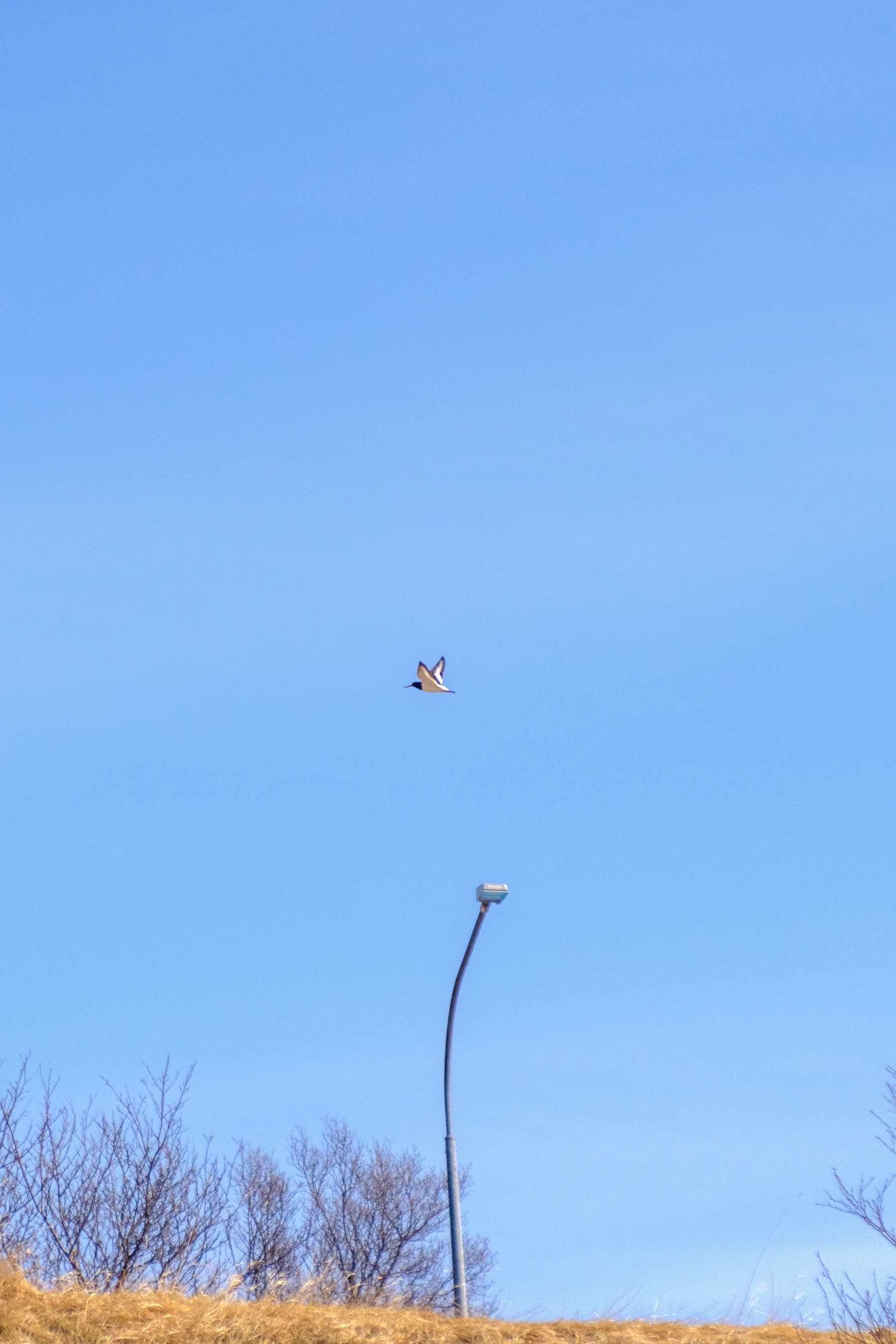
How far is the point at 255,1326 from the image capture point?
16.4 metres

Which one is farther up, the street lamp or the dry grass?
the street lamp

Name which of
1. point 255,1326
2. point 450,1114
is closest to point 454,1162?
point 450,1114

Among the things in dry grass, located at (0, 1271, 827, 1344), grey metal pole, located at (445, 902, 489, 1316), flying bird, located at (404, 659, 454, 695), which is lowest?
dry grass, located at (0, 1271, 827, 1344)

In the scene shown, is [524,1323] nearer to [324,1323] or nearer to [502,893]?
[324,1323]

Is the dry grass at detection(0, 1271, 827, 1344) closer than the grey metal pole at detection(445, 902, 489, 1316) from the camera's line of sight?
Yes

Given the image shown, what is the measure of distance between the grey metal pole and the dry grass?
1.16 m

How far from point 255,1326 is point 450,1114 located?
603cm

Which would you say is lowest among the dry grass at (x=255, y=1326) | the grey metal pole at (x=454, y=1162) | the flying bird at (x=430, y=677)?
the dry grass at (x=255, y=1326)

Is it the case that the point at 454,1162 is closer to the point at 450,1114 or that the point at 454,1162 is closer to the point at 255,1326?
the point at 450,1114

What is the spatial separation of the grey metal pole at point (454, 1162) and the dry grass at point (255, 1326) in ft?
3.79

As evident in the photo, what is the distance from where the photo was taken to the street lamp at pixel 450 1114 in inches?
814

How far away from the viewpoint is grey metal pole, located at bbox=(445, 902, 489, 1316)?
20.1 meters

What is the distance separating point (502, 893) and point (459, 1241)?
5.10 meters

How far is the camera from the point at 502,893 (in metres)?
22.5
